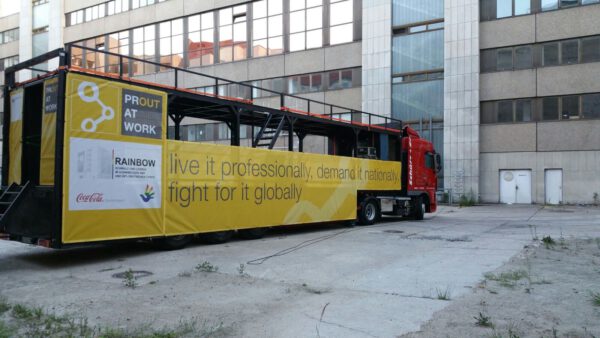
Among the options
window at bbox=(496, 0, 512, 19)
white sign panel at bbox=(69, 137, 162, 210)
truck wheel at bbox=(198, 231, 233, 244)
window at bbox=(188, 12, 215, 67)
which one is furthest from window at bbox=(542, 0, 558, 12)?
white sign panel at bbox=(69, 137, 162, 210)

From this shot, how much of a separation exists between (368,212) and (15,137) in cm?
1164

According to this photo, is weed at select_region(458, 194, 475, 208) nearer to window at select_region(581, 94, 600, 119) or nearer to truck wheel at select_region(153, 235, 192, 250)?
window at select_region(581, 94, 600, 119)

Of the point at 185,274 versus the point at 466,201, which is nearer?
the point at 185,274

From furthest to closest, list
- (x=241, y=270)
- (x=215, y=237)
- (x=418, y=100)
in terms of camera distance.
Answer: (x=418, y=100) < (x=215, y=237) < (x=241, y=270)

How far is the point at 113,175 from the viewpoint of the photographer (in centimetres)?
981

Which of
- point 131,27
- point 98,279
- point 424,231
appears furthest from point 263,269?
point 131,27

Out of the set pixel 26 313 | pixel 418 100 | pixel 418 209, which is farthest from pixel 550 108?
pixel 26 313

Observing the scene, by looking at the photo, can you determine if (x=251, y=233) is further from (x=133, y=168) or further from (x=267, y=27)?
(x=267, y=27)

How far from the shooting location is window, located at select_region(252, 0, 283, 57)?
3556 centimetres

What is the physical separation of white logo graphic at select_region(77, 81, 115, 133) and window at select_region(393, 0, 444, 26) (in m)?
26.3

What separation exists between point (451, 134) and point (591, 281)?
78.4ft

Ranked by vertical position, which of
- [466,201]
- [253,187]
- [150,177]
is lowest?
[466,201]

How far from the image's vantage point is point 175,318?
562cm

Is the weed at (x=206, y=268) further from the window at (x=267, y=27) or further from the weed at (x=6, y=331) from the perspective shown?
the window at (x=267, y=27)
